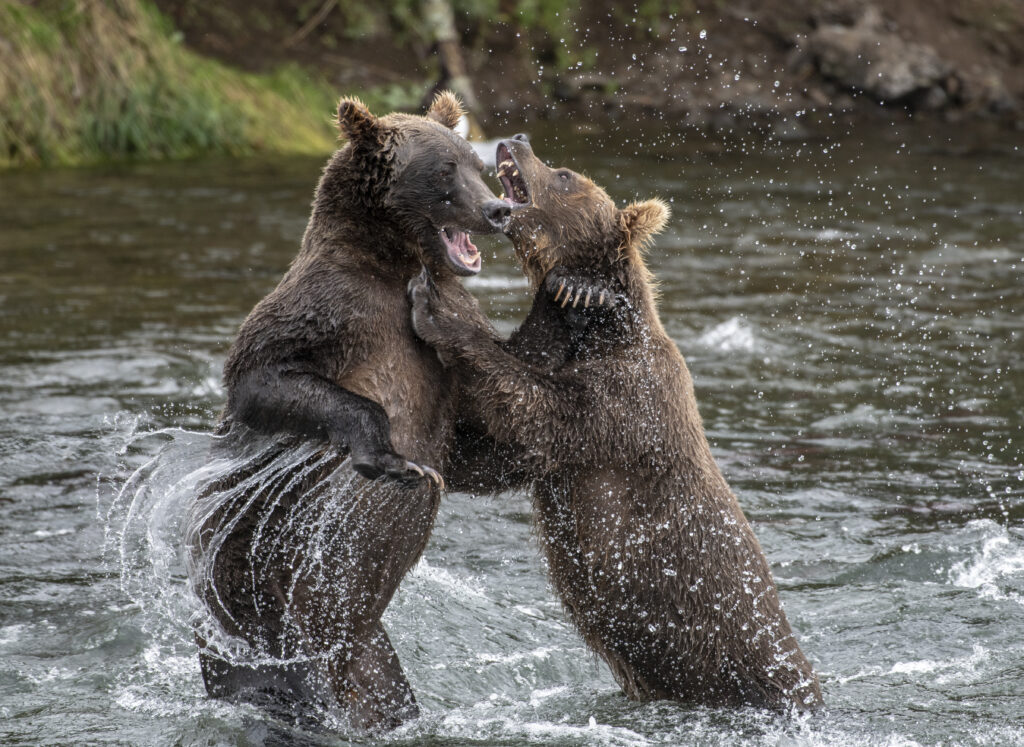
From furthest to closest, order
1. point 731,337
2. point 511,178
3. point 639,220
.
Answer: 1. point 731,337
2. point 511,178
3. point 639,220

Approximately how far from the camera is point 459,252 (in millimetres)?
5051

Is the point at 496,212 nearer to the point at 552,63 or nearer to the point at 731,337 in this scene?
the point at 731,337

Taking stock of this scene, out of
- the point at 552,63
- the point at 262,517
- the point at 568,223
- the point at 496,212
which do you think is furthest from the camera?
the point at 552,63

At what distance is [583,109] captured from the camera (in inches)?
746

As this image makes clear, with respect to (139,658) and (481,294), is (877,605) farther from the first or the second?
(481,294)

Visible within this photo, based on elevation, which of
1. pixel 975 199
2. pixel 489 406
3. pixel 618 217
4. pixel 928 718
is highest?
pixel 975 199

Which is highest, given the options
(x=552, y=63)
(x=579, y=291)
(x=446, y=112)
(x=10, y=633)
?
(x=552, y=63)

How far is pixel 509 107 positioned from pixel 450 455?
14.1 meters

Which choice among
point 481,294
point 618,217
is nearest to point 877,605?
point 618,217

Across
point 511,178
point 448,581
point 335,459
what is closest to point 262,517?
point 335,459

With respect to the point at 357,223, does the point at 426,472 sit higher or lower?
lower

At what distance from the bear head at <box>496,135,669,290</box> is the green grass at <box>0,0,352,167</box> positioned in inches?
407

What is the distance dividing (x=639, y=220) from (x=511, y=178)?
622 mm

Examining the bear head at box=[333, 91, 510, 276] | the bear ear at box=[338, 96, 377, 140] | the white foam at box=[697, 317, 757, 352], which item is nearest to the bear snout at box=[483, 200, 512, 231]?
the bear head at box=[333, 91, 510, 276]
